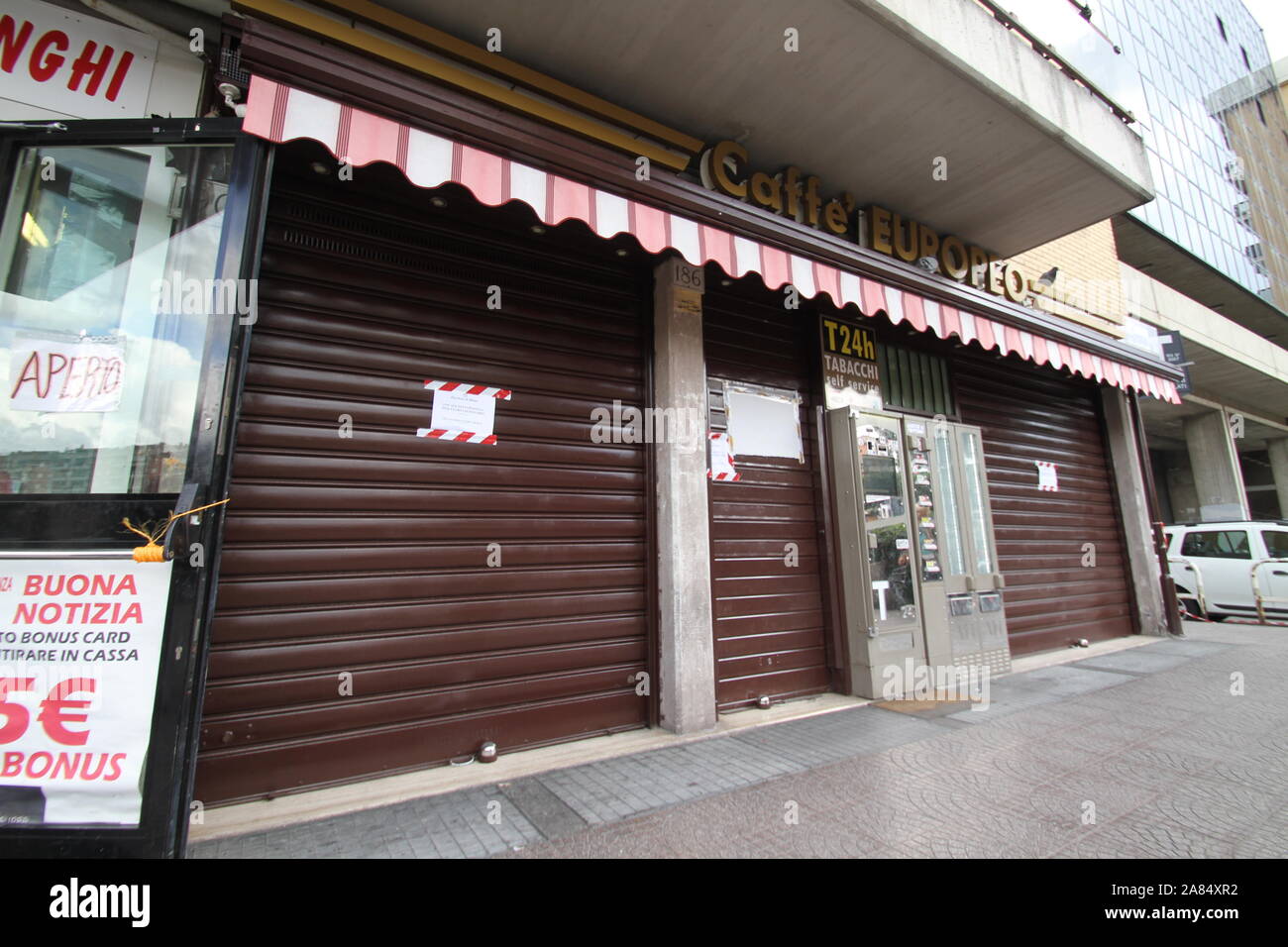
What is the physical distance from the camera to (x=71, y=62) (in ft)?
10.00

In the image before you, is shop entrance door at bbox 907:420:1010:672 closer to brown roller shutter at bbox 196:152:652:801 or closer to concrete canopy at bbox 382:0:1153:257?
concrete canopy at bbox 382:0:1153:257

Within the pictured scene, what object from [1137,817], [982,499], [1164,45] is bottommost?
[1137,817]

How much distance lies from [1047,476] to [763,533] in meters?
5.73

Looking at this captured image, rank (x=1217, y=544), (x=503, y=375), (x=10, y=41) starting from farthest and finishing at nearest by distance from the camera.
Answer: (x=1217, y=544) → (x=503, y=375) → (x=10, y=41)

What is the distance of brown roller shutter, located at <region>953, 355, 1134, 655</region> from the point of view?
24.1 ft

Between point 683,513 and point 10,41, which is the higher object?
point 10,41

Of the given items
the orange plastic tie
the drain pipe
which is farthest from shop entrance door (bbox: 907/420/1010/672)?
the orange plastic tie

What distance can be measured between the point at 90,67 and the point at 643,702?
212 inches

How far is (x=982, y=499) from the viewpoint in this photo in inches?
256

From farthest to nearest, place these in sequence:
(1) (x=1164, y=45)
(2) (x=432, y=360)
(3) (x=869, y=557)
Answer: (1) (x=1164, y=45)
(3) (x=869, y=557)
(2) (x=432, y=360)

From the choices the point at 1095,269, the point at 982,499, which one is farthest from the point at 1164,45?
the point at 982,499

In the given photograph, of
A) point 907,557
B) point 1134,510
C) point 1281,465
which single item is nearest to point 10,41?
point 907,557

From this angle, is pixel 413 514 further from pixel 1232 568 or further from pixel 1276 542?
pixel 1276 542
